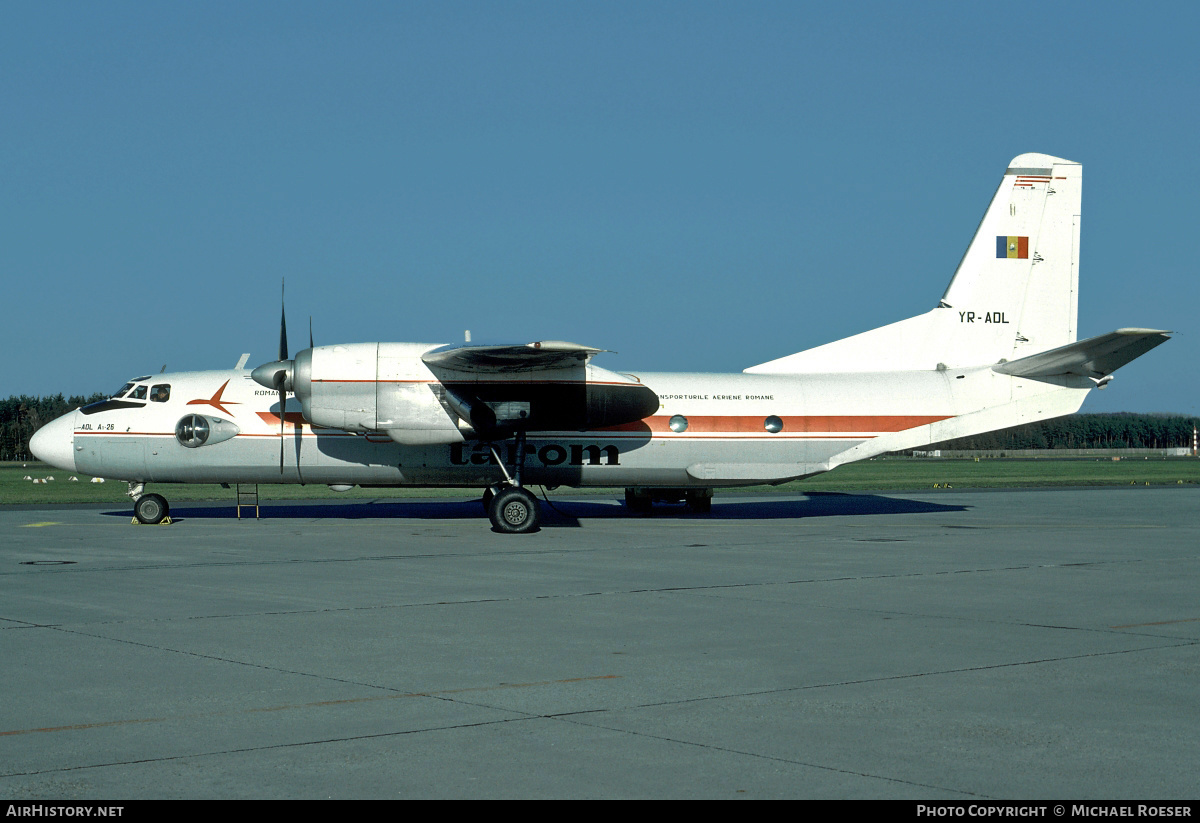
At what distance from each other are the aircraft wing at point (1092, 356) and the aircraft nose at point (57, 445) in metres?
21.4

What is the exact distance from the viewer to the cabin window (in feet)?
82.6

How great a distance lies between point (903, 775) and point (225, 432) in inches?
849

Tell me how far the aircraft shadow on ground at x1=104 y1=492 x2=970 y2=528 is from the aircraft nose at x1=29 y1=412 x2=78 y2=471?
10.0 feet

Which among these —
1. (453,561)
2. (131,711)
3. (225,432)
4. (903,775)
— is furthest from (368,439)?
(903,775)

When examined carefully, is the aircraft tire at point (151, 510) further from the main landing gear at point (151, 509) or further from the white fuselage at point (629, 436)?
the white fuselage at point (629, 436)

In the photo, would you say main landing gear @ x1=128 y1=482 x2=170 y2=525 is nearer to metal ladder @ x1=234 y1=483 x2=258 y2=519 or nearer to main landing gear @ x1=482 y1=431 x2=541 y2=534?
metal ladder @ x1=234 y1=483 x2=258 y2=519

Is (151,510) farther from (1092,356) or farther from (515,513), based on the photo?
(1092,356)

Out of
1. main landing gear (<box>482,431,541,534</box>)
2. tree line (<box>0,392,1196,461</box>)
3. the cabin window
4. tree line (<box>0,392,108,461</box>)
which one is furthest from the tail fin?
tree line (<box>0,392,1196,461</box>)

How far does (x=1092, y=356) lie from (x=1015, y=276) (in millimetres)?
3261

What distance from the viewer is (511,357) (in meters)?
22.8

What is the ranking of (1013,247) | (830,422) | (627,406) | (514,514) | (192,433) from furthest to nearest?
(1013,247), (830,422), (192,433), (627,406), (514,514)

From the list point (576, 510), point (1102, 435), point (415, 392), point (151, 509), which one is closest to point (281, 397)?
point (415, 392)

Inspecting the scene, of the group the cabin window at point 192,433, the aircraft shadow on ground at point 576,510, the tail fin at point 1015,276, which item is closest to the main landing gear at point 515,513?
the aircraft shadow on ground at point 576,510

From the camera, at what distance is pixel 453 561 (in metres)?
18.1
